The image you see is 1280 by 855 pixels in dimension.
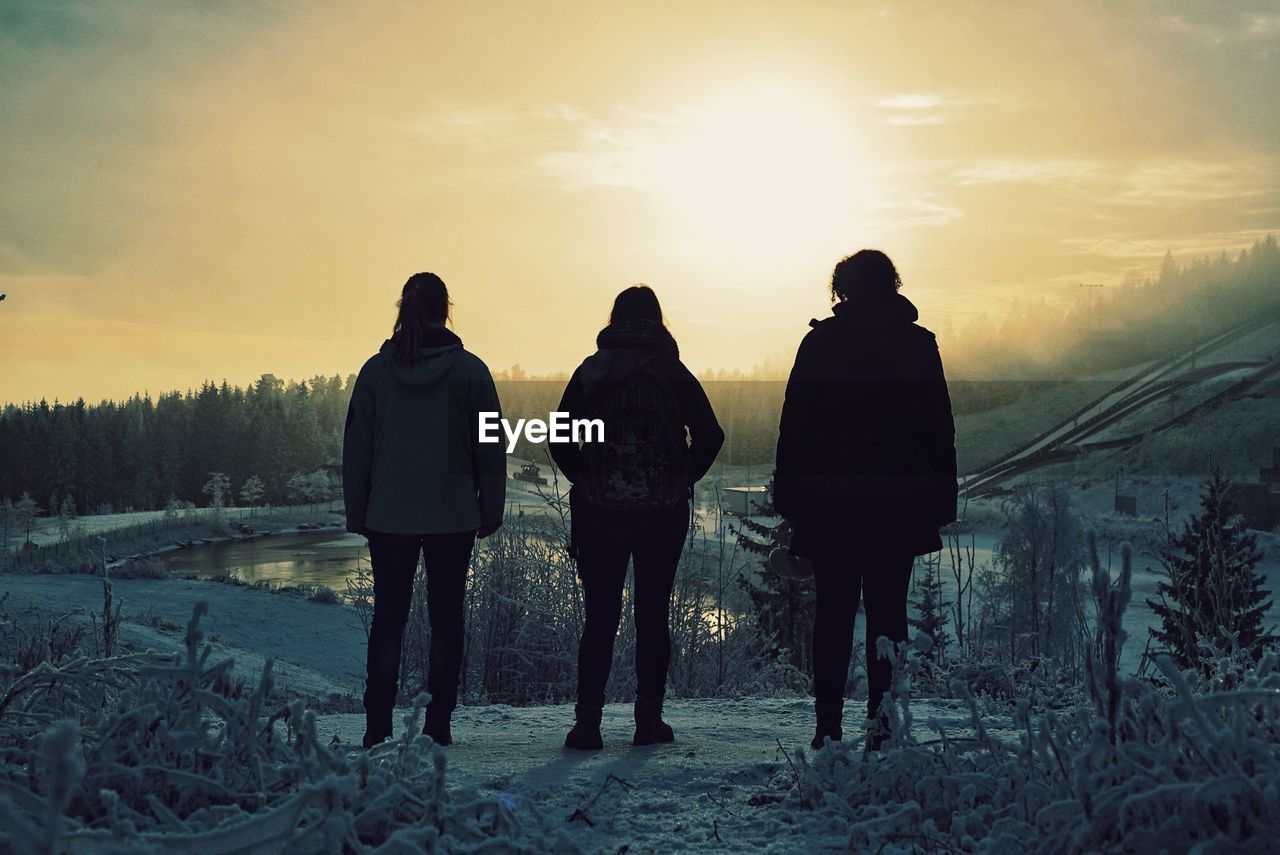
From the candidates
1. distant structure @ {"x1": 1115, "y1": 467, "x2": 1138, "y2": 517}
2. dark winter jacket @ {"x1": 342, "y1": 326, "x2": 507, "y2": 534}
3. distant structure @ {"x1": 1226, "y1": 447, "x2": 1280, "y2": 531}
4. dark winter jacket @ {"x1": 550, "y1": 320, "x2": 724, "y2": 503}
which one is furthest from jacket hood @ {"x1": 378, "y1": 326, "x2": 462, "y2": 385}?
distant structure @ {"x1": 1115, "y1": 467, "x2": 1138, "y2": 517}

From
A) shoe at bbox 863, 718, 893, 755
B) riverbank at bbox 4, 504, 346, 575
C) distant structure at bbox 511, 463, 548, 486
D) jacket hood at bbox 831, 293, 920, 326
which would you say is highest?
jacket hood at bbox 831, 293, 920, 326

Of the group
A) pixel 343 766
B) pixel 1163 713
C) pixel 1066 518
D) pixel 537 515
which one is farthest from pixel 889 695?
pixel 1066 518

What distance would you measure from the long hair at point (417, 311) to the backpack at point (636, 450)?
37.4 inches

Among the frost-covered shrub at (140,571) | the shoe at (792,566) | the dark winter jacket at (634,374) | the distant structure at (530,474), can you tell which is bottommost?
the frost-covered shrub at (140,571)

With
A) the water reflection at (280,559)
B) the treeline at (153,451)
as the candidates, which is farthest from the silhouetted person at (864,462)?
the treeline at (153,451)

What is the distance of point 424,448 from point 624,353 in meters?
1.14

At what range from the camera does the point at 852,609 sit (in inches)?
179

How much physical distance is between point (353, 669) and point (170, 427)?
266 ft

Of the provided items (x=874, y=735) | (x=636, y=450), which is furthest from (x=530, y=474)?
(x=874, y=735)

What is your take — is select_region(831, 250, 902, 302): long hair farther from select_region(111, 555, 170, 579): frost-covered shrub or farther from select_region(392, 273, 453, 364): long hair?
select_region(111, 555, 170, 579): frost-covered shrub

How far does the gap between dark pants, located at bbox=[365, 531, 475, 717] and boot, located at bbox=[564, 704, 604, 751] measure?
2.33 ft

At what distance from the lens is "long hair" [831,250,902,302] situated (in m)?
4.55

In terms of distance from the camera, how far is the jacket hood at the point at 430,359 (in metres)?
4.93

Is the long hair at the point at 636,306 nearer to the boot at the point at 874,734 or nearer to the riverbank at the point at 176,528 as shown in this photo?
the boot at the point at 874,734
